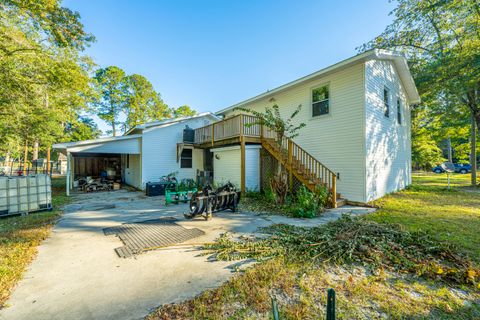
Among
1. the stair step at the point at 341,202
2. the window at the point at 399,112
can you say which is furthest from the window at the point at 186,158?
the window at the point at 399,112

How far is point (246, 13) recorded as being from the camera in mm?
10797

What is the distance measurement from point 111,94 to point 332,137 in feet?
80.8

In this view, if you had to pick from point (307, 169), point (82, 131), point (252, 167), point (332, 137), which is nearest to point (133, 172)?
point (252, 167)

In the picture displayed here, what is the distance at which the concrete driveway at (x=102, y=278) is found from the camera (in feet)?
6.94

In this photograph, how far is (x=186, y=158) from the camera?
42.9ft

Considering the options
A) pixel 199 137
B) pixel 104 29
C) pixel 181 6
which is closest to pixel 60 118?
pixel 104 29

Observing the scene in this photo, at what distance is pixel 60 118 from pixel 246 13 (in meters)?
12.8

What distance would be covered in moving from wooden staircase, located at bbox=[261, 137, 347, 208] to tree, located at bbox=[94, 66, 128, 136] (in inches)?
869

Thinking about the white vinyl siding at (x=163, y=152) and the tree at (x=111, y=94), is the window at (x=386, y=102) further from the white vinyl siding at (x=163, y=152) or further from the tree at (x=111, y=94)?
the tree at (x=111, y=94)

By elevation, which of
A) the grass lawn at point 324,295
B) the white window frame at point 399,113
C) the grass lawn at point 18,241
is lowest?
the grass lawn at point 324,295

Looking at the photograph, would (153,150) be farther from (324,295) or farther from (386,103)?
(386,103)

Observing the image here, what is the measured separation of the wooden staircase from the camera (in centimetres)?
726

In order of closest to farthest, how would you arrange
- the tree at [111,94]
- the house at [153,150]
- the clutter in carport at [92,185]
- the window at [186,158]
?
the house at [153,150]
the clutter in carport at [92,185]
the window at [186,158]
the tree at [111,94]

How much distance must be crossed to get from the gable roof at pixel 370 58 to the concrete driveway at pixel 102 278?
22.4ft
